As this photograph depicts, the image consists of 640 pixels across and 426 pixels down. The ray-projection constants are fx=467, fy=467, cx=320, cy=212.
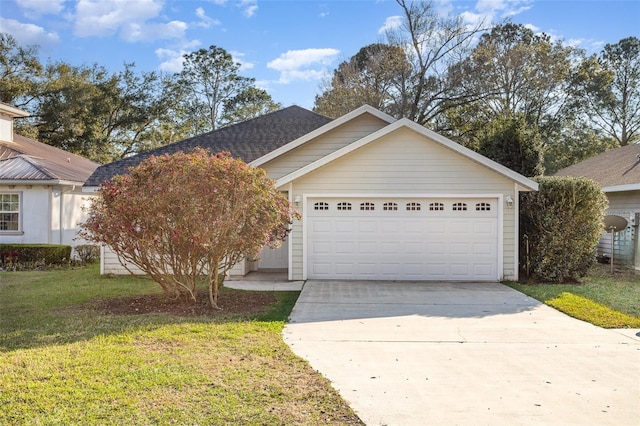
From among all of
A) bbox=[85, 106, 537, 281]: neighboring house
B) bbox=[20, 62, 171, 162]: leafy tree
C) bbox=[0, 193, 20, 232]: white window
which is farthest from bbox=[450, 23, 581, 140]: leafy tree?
bbox=[20, 62, 171, 162]: leafy tree

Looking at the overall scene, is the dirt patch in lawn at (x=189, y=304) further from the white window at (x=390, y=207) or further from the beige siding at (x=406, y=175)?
the white window at (x=390, y=207)

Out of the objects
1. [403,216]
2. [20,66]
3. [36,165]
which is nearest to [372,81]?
[403,216]

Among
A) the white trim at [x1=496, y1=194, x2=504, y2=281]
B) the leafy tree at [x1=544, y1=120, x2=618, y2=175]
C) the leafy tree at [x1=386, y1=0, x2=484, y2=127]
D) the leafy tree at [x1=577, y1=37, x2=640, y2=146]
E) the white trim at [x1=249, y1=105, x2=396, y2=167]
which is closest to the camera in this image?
the white trim at [x1=496, y1=194, x2=504, y2=281]

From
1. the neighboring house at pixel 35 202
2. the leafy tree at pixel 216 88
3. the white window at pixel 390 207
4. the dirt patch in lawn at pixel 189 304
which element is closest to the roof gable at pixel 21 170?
the neighboring house at pixel 35 202

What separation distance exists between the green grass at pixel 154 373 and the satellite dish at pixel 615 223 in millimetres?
10714

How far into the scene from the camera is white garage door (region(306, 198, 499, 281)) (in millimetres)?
11359

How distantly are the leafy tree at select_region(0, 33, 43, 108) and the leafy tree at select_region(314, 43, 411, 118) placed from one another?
18848mm

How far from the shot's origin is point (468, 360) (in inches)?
215

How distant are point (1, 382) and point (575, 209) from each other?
451 inches

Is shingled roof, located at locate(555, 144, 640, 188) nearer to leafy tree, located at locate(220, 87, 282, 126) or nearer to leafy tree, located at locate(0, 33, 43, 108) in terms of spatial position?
leafy tree, located at locate(220, 87, 282, 126)

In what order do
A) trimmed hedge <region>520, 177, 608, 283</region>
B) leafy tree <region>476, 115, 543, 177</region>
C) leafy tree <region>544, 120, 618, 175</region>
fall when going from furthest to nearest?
leafy tree <region>544, 120, 618, 175</region> < leafy tree <region>476, 115, 543, 177</region> < trimmed hedge <region>520, 177, 608, 283</region>

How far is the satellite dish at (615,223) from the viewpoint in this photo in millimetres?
13266

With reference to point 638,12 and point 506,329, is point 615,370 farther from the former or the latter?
point 638,12

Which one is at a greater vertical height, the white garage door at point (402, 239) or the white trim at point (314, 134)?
the white trim at point (314, 134)
